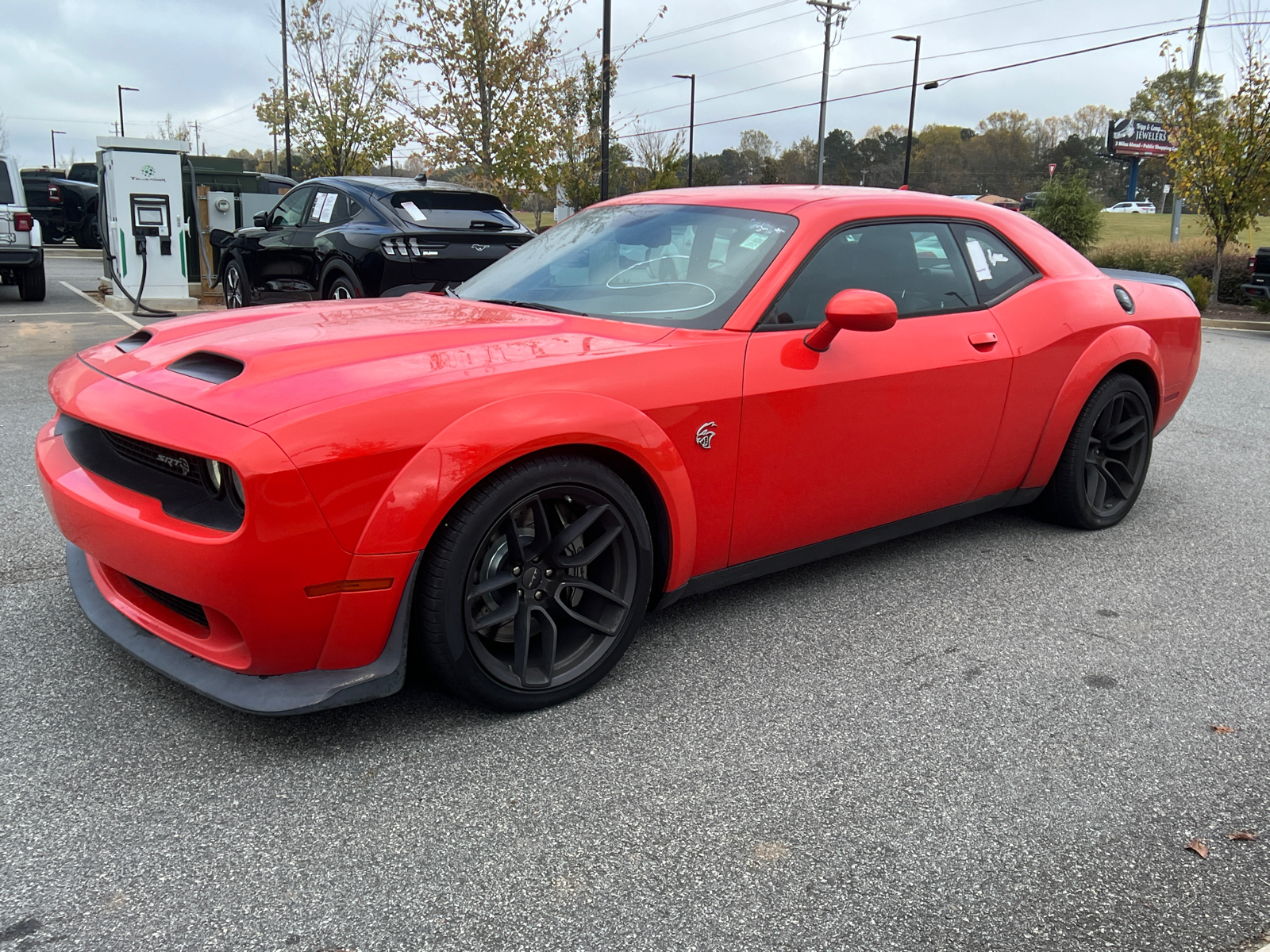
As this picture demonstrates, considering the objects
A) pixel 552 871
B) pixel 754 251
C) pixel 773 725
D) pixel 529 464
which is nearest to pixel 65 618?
pixel 529 464

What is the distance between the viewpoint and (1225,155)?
1619 cm

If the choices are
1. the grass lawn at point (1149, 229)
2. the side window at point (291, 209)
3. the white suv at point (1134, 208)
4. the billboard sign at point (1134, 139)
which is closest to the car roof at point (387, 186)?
the side window at point (291, 209)

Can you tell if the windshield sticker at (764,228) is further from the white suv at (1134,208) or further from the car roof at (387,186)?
the white suv at (1134,208)

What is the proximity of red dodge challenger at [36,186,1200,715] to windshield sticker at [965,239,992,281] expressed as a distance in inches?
0.7

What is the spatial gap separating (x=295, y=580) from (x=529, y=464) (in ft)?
2.10

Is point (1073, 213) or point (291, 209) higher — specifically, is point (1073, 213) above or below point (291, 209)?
above

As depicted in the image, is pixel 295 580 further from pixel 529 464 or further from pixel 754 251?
pixel 754 251

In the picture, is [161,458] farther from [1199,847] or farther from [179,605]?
[1199,847]

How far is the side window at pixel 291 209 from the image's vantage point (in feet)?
32.2

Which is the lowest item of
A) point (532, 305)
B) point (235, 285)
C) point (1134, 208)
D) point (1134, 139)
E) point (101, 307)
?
point (101, 307)

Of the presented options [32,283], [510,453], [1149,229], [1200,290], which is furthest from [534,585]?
[1149,229]

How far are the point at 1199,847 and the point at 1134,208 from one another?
89000mm

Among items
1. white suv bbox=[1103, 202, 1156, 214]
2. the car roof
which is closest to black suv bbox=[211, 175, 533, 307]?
the car roof

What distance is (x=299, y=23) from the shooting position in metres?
25.6
